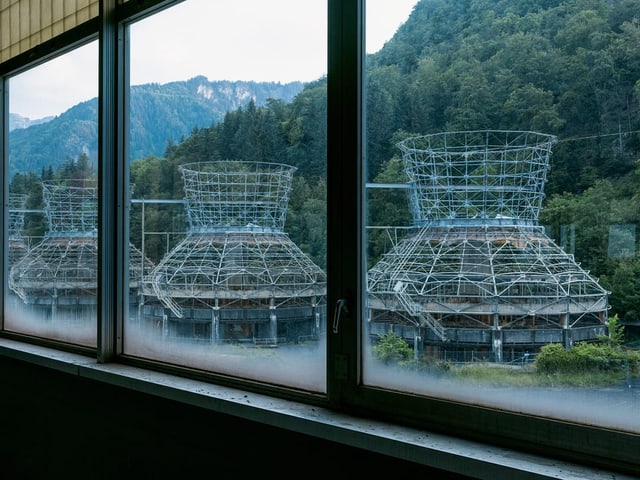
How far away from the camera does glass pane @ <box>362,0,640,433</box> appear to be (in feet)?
4.35

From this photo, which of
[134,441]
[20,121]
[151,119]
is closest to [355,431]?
[134,441]

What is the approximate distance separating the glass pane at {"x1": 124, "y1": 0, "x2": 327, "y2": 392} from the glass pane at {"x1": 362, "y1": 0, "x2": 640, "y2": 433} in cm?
30

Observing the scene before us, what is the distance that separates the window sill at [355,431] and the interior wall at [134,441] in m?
0.05

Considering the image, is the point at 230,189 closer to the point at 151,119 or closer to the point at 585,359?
the point at 151,119

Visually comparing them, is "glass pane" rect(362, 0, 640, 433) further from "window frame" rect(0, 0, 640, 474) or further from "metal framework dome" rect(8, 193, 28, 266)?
"metal framework dome" rect(8, 193, 28, 266)

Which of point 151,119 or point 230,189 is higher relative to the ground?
point 151,119

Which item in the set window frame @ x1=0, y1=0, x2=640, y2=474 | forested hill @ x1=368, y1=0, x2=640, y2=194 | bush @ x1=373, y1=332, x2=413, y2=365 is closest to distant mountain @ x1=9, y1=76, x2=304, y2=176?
window frame @ x1=0, y1=0, x2=640, y2=474

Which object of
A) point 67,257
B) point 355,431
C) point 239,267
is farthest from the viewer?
point 67,257

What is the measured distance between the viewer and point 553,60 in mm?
1421

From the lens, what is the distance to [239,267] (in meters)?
2.18

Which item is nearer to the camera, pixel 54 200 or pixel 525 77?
pixel 525 77

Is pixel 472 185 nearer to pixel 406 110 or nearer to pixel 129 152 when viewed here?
pixel 406 110

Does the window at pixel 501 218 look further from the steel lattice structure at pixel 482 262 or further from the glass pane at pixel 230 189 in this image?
the glass pane at pixel 230 189

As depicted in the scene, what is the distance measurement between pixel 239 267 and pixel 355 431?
0.81 m
